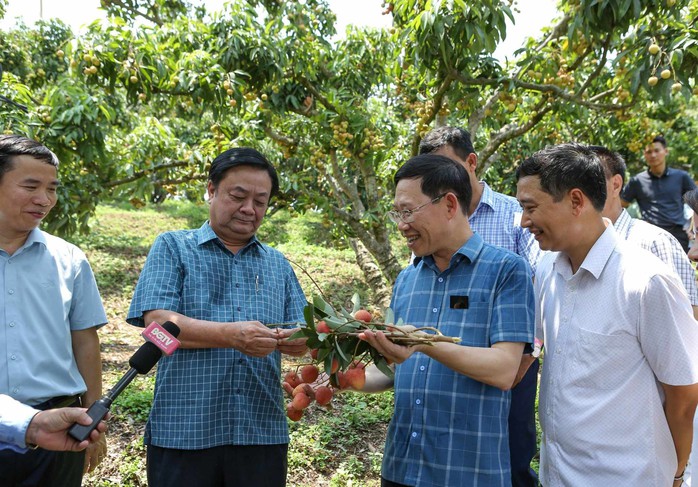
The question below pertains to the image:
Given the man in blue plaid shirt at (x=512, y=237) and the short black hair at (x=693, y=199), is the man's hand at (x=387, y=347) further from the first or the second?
the short black hair at (x=693, y=199)

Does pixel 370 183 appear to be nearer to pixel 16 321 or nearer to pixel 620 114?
pixel 620 114

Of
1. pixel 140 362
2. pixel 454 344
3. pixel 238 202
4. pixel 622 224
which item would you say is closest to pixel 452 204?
pixel 454 344

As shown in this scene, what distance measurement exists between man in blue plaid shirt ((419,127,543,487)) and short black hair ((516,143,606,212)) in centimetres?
61

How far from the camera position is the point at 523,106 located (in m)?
6.09

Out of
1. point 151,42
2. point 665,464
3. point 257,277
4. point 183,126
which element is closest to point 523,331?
point 665,464

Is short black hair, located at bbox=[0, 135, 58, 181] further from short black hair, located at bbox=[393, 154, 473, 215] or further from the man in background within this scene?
the man in background

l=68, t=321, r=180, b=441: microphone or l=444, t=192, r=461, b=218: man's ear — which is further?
l=444, t=192, r=461, b=218: man's ear

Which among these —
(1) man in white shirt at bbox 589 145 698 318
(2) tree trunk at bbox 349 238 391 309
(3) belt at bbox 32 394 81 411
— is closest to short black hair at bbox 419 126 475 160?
(1) man in white shirt at bbox 589 145 698 318

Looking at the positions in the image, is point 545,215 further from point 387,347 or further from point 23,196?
point 23,196

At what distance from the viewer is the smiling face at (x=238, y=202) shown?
92.7 inches

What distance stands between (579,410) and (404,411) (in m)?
0.53

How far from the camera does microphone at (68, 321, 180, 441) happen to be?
159 centimetres

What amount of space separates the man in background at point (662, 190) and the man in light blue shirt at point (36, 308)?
5.07 m

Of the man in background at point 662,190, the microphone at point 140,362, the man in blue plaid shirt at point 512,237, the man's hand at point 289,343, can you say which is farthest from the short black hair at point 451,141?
the man in background at point 662,190
